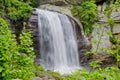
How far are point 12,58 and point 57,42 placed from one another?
31.1 feet

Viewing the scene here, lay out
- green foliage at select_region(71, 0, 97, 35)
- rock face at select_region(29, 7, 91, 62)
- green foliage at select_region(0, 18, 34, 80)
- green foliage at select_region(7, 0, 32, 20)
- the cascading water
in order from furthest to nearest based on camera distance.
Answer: green foliage at select_region(71, 0, 97, 35) → the cascading water → rock face at select_region(29, 7, 91, 62) → green foliage at select_region(7, 0, 32, 20) → green foliage at select_region(0, 18, 34, 80)

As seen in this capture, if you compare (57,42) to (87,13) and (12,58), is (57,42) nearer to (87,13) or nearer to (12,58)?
(87,13)

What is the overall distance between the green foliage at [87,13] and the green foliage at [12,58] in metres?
10.9

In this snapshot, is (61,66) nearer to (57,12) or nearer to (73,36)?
(73,36)

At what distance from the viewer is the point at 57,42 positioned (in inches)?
566

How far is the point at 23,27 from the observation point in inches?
512

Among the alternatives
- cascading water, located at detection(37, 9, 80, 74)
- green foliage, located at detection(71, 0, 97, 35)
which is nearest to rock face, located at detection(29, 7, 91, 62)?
cascading water, located at detection(37, 9, 80, 74)

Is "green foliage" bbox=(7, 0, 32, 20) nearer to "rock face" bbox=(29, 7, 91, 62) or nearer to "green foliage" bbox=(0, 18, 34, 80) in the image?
"rock face" bbox=(29, 7, 91, 62)

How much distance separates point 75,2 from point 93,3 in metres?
1.37

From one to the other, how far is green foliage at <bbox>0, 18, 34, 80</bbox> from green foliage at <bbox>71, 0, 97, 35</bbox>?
427 inches

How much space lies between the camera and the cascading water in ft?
45.4

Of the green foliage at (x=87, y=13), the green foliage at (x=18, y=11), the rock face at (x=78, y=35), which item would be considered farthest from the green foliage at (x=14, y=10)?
the green foliage at (x=87, y=13)

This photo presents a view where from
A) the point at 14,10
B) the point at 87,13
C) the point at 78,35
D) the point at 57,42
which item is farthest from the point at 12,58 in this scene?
the point at 87,13

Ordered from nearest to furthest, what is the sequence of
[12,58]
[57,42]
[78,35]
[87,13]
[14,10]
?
[12,58], [14,10], [57,42], [78,35], [87,13]
